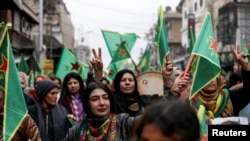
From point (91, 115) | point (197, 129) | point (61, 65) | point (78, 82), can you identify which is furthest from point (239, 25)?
point (197, 129)

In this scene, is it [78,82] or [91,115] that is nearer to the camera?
[91,115]

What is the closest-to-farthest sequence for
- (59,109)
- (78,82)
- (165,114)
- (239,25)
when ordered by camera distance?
(165,114) < (59,109) < (78,82) < (239,25)

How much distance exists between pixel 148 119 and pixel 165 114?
0.20 feet

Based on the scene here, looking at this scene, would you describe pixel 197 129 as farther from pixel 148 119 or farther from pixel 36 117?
pixel 36 117

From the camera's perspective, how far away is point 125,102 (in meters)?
5.24

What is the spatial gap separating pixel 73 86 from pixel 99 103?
3014 mm

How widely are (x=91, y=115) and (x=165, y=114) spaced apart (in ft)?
7.16

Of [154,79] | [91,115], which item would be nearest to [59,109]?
[154,79]

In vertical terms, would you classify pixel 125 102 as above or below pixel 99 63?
below

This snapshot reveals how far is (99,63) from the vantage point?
18.6ft

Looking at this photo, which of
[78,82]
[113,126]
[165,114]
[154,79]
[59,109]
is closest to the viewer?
[165,114]

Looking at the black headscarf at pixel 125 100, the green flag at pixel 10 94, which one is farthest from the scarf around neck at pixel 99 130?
the black headscarf at pixel 125 100

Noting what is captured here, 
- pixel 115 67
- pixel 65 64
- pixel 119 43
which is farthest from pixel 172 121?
pixel 65 64

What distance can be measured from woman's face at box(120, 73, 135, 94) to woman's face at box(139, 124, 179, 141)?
12.0 feet
